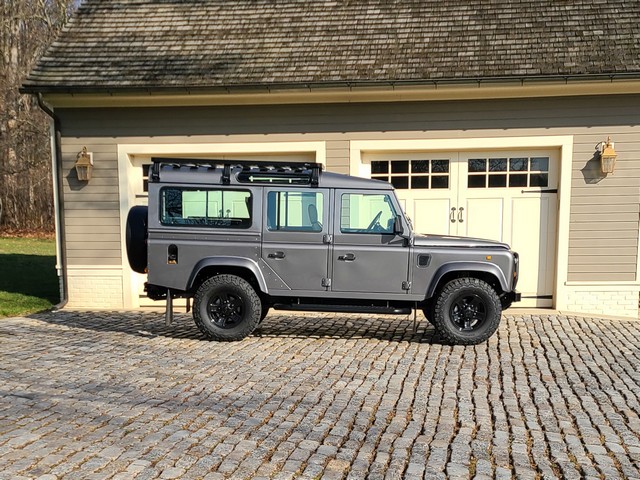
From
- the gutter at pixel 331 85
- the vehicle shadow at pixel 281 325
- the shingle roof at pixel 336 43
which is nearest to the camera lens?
the vehicle shadow at pixel 281 325

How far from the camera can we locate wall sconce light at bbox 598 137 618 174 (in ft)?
29.0

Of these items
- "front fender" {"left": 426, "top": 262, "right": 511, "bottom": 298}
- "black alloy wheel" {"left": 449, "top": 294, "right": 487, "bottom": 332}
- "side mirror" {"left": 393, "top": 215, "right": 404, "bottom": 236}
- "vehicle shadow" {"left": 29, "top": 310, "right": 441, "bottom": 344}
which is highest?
"side mirror" {"left": 393, "top": 215, "right": 404, "bottom": 236}

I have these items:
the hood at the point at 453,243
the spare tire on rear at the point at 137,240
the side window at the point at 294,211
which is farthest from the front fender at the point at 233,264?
the hood at the point at 453,243

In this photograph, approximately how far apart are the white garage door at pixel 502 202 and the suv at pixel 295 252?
2.78 m

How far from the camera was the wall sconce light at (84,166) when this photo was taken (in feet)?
31.6

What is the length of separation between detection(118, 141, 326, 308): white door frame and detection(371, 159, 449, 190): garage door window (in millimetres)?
1080

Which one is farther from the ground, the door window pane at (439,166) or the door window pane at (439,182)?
the door window pane at (439,166)

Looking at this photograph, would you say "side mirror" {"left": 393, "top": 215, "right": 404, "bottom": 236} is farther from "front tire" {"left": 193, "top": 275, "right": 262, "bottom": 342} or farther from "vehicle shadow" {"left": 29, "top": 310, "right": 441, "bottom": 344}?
"front tire" {"left": 193, "top": 275, "right": 262, "bottom": 342}

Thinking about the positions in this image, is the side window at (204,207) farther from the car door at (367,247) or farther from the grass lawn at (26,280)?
the grass lawn at (26,280)

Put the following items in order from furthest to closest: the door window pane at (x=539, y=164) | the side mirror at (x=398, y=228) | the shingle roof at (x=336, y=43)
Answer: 1. the door window pane at (x=539, y=164)
2. the shingle roof at (x=336, y=43)
3. the side mirror at (x=398, y=228)

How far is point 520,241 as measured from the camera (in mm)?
9422

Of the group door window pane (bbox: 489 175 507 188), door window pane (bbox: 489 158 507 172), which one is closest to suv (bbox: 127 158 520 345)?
door window pane (bbox: 489 175 507 188)

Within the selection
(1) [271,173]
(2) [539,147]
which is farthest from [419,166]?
(1) [271,173]

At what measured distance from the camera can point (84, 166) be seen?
963cm
